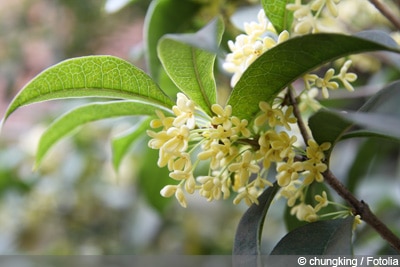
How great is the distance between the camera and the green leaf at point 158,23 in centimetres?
85

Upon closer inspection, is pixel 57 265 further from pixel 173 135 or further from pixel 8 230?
pixel 173 135

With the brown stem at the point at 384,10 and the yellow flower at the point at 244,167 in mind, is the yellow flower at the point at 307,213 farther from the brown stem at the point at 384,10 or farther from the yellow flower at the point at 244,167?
the brown stem at the point at 384,10

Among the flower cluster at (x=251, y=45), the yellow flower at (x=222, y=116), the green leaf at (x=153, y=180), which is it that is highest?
the flower cluster at (x=251, y=45)

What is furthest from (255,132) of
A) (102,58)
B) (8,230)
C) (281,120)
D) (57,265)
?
(8,230)

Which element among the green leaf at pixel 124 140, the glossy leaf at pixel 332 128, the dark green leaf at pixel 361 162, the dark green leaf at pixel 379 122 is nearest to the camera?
the dark green leaf at pixel 379 122

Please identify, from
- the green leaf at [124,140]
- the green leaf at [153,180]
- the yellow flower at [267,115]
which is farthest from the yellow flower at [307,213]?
the green leaf at [153,180]

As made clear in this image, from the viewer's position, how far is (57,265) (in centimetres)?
135

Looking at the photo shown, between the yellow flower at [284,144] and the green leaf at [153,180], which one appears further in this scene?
the green leaf at [153,180]

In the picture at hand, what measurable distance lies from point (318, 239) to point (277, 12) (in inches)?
9.6

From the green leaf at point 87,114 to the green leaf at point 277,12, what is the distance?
0.15 meters

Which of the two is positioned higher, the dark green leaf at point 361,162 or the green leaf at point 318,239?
the green leaf at point 318,239

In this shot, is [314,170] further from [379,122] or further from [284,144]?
[379,122]

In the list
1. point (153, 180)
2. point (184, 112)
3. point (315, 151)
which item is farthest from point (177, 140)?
point (153, 180)

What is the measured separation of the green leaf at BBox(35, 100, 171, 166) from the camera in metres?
0.60
